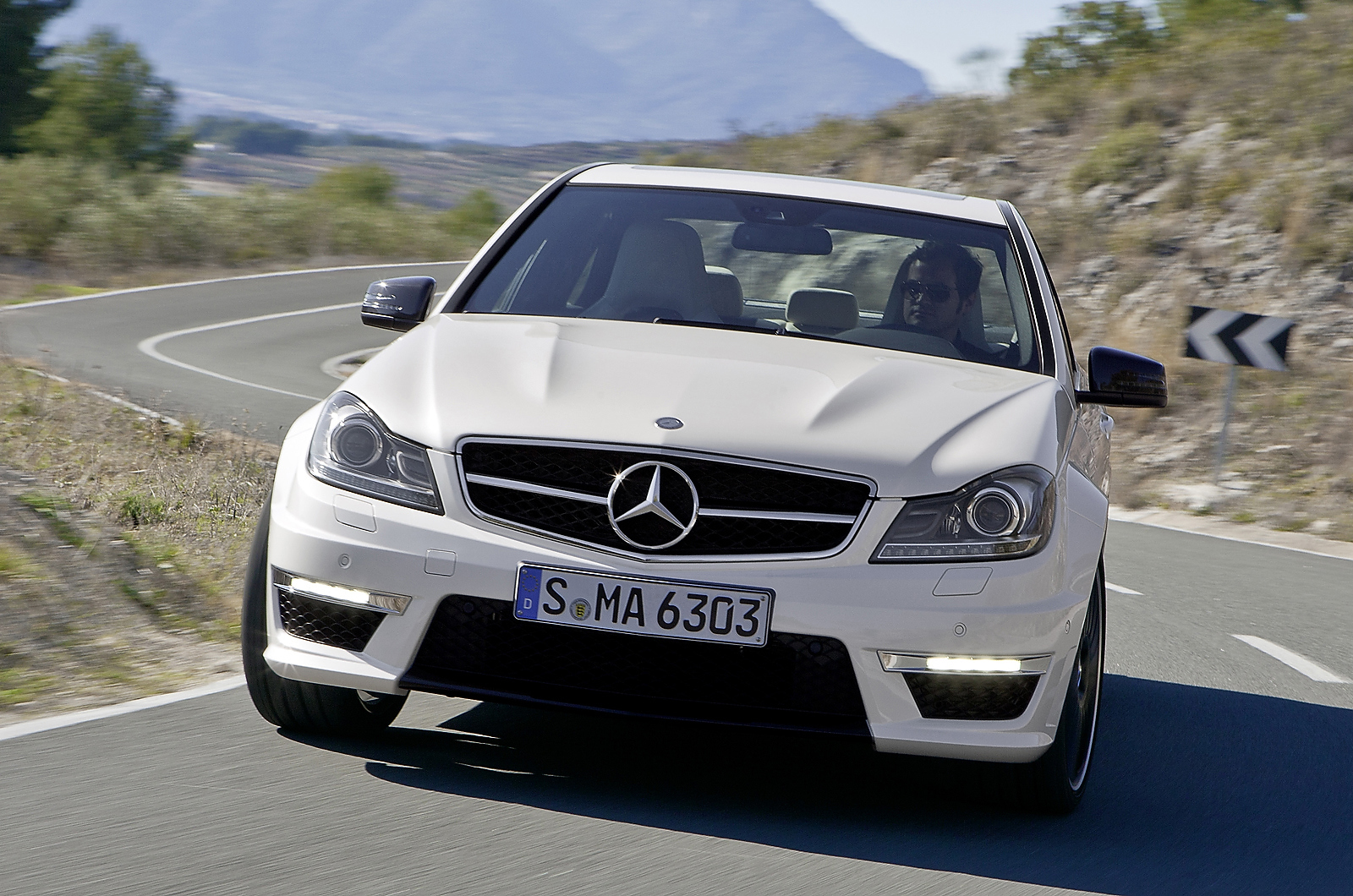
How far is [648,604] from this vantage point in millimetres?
3383

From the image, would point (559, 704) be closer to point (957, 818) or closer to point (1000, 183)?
point (957, 818)

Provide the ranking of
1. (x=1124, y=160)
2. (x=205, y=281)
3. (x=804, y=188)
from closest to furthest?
1. (x=804, y=188)
2. (x=1124, y=160)
3. (x=205, y=281)

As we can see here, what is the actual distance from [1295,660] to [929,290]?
3171 mm

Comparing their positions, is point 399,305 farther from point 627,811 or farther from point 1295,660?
point 1295,660

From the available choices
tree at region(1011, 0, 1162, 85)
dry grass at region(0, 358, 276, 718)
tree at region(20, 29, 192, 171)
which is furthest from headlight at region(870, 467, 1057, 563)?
tree at region(20, 29, 192, 171)

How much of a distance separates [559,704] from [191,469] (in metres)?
5.74

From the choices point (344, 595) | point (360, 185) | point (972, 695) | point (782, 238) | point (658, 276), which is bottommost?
point (360, 185)

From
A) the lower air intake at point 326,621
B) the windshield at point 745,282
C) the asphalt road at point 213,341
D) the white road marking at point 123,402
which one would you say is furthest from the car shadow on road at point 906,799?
the asphalt road at point 213,341

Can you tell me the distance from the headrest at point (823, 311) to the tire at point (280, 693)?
1.72 metres

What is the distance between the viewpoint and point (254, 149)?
10206 centimetres

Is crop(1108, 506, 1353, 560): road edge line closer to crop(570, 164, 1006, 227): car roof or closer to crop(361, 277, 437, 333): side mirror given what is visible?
crop(570, 164, 1006, 227): car roof

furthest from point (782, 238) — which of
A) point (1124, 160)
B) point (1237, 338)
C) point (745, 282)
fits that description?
point (1124, 160)

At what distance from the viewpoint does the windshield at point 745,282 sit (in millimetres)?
4664

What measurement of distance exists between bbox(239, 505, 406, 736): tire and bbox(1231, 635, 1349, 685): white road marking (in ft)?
13.9
